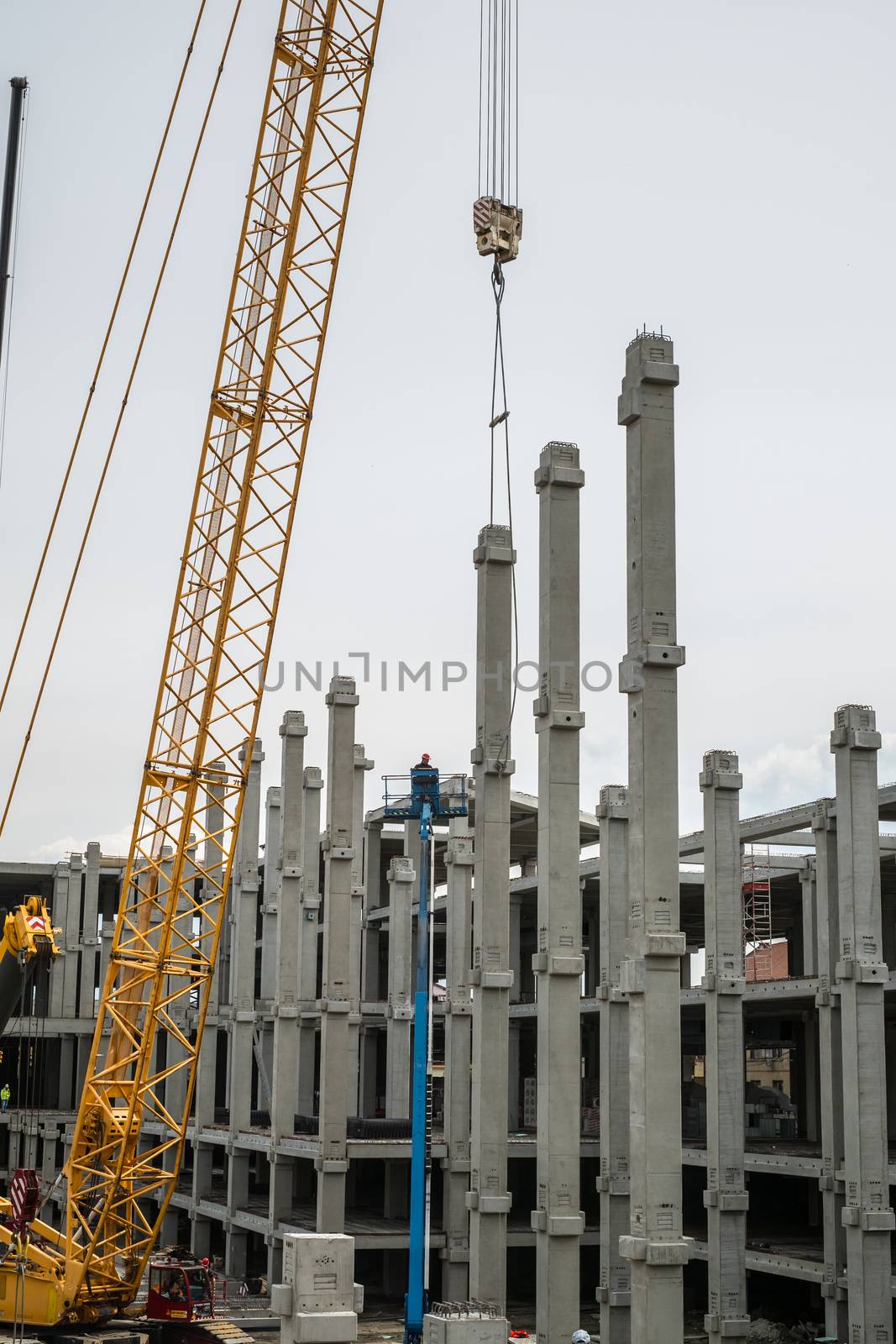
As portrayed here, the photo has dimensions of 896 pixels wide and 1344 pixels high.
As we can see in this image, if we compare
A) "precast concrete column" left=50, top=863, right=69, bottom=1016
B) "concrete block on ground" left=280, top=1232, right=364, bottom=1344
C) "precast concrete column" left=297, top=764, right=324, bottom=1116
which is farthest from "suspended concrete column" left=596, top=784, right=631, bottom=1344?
"precast concrete column" left=50, top=863, right=69, bottom=1016

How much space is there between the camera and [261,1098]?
65938mm

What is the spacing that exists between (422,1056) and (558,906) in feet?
26.6

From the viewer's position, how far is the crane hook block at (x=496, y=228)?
31.4 m

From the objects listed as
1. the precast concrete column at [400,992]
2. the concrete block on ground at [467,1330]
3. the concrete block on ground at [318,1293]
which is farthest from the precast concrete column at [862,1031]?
the precast concrete column at [400,992]

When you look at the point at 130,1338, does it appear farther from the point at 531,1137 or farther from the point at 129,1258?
the point at 531,1137

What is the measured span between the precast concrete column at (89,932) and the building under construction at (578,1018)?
23.2 ft

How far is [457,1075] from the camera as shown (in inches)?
1677

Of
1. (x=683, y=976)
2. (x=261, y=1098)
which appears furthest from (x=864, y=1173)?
(x=261, y=1098)

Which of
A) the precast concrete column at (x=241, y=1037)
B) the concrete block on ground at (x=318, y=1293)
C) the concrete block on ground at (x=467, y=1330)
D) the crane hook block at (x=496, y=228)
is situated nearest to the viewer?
the concrete block on ground at (x=467, y=1330)

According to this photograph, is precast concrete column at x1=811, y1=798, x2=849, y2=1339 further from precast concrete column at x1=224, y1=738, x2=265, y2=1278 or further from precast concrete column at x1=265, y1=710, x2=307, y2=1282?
precast concrete column at x1=224, y1=738, x2=265, y2=1278

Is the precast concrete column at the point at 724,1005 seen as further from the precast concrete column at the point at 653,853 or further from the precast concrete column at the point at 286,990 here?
the precast concrete column at the point at 286,990

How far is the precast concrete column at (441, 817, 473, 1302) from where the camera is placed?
41.1 m

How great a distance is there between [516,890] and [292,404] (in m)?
21.8

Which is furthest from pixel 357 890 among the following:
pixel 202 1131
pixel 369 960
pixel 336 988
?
pixel 202 1131
